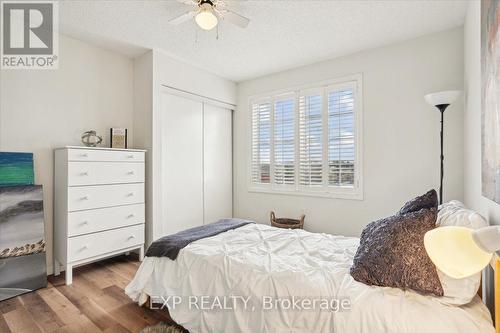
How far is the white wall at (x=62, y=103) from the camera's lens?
2598 millimetres

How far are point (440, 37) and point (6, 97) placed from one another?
4.50 metres

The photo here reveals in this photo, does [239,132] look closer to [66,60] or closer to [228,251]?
[66,60]

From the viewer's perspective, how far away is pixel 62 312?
2.10 metres

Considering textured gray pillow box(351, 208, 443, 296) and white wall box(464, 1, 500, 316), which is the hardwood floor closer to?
textured gray pillow box(351, 208, 443, 296)

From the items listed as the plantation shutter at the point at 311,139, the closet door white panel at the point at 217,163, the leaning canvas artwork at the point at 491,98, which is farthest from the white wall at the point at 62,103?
the leaning canvas artwork at the point at 491,98

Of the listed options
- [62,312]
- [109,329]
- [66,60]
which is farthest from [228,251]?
[66,60]

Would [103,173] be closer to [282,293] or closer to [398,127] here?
[282,293]

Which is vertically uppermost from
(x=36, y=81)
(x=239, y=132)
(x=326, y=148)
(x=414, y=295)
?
(x=36, y=81)

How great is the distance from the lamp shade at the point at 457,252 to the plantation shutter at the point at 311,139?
303 centimetres

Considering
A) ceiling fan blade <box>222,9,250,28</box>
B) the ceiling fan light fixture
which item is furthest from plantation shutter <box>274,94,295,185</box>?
the ceiling fan light fixture

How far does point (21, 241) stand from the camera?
2.41m

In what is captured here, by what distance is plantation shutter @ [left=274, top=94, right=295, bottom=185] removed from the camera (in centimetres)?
389

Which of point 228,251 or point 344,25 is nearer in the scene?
point 228,251

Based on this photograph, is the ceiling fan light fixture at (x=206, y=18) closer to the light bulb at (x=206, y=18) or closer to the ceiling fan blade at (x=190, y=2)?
the light bulb at (x=206, y=18)
